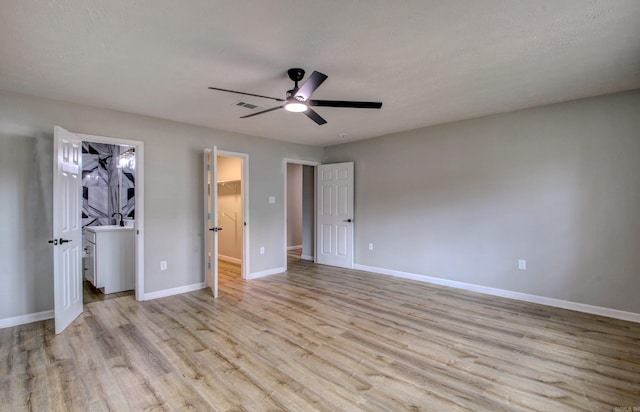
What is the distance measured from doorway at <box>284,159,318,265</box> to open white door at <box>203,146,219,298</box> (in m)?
1.58

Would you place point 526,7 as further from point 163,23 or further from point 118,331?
point 118,331

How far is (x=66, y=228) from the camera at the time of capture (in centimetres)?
314

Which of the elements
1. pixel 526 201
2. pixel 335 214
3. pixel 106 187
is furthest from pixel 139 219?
pixel 526 201

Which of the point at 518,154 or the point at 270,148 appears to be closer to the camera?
the point at 518,154

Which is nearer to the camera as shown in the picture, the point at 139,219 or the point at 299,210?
the point at 139,219

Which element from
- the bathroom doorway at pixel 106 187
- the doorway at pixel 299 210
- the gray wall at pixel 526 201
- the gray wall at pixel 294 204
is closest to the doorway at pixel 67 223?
the bathroom doorway at pixel 106 187

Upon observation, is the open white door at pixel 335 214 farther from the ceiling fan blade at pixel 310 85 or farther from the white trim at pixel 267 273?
the ceiling fan blade at pixel 310 85

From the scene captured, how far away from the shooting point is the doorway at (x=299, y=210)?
267 inches

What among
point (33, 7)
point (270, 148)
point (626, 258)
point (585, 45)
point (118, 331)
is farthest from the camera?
point (270, 148)

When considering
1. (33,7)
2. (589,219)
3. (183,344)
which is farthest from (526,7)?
(183,344)

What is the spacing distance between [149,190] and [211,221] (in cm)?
90

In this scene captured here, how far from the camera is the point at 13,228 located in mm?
3188

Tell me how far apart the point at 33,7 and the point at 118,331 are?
109 inches

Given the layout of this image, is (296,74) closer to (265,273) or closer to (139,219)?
(139,219)
